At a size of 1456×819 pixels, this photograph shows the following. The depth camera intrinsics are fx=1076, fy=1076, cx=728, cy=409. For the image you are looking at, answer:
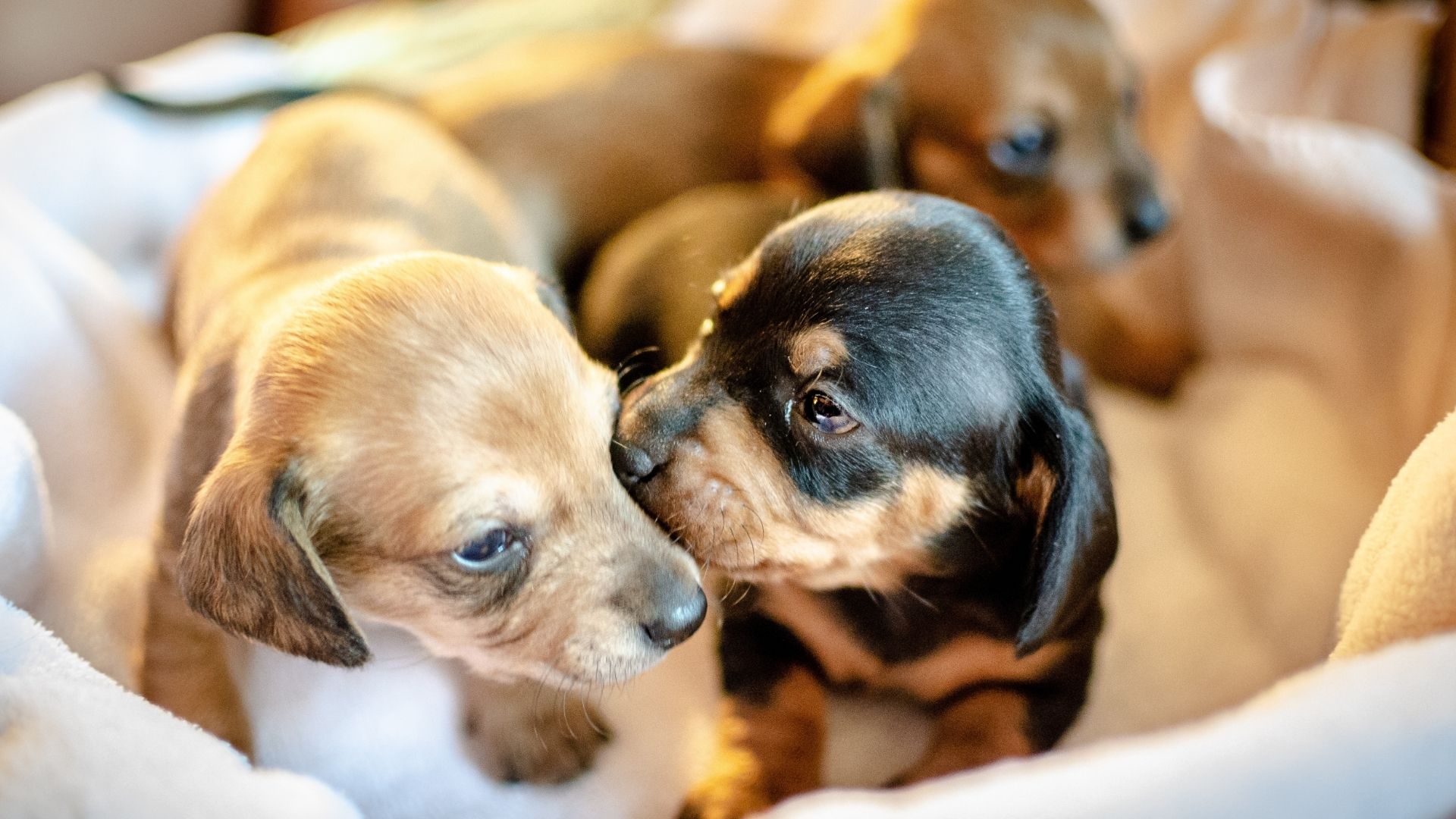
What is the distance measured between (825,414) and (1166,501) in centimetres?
119

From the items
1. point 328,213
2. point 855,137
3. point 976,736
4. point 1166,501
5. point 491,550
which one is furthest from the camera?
point 855,137

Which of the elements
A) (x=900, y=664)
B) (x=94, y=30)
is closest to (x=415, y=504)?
(x=900, y=664)

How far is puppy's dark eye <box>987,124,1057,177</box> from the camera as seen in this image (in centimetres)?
249

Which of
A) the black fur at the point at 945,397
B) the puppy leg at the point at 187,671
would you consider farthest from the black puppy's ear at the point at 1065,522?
the puppy leg at the point at 187,671

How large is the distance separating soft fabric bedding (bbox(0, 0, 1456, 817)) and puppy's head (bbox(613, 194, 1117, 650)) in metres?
0.37

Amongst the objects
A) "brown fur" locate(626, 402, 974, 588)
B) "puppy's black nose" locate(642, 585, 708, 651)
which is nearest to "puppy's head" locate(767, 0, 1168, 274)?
"brown fur" locate(626, 402, 974, 588)


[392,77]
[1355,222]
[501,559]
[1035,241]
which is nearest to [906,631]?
[501,559]

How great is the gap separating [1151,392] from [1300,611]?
73 cm

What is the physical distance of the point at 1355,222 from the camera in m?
2.30

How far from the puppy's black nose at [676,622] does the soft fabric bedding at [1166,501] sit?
14.2 inches

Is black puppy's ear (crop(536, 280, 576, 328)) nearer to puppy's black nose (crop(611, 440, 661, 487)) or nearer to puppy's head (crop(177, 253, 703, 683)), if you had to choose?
puppy's head (crop(177, 253, 703, 683))

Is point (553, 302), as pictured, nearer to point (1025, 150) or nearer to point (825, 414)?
point (825, 414)

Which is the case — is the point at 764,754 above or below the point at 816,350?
below

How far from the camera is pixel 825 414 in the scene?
60.6 inches
